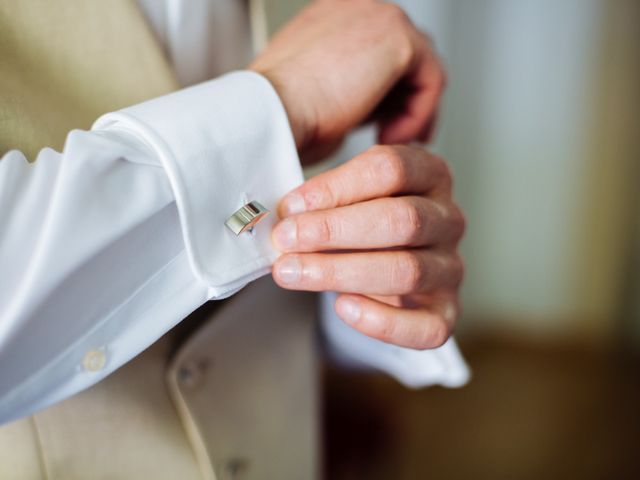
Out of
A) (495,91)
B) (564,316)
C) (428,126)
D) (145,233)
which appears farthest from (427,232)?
(564,316)

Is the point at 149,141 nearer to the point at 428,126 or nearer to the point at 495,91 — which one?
the point at 428,126

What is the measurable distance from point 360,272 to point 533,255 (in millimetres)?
1903

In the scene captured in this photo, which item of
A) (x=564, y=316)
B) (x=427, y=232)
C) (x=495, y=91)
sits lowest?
(x=564, y=316)

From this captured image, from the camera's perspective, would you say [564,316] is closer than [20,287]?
No

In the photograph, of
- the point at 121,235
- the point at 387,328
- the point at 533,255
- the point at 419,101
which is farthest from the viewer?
the point at 533,255

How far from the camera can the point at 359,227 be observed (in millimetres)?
366

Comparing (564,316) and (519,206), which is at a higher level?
(519,206)

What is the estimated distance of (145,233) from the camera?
13.1 inches

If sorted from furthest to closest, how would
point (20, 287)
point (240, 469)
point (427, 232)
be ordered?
point (240, 469) < point (427, 232) < point (20, 287)

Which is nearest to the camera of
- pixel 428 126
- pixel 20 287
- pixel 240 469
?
pixel 20 287

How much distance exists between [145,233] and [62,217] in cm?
5

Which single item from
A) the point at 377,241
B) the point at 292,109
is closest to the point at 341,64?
the point at 292,109

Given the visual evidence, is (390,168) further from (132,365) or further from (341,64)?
(132,365)

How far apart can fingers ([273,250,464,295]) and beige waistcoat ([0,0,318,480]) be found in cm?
15
